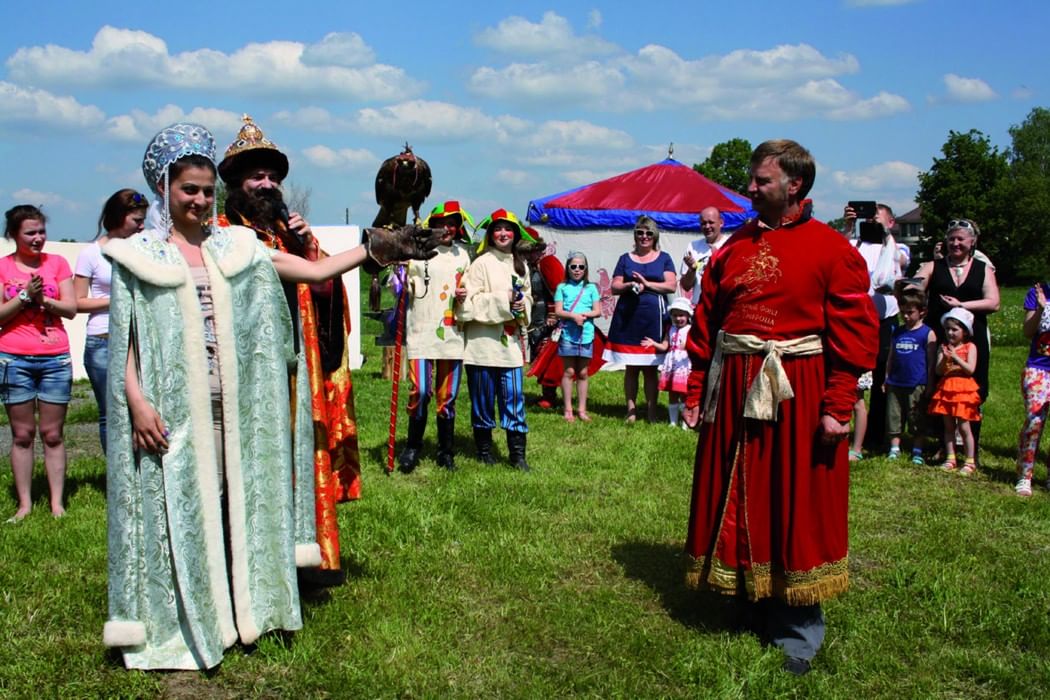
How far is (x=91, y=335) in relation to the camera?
6211 mm

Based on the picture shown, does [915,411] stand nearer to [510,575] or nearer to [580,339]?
[580,339]

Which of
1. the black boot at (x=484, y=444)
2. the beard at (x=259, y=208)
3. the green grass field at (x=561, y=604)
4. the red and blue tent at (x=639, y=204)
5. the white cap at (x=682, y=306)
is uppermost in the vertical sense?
the red and blue tent at (x=639, y=204)

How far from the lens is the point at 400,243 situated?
3.93m

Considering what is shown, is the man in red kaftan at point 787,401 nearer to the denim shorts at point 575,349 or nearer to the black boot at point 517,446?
the black boot at point 517,446

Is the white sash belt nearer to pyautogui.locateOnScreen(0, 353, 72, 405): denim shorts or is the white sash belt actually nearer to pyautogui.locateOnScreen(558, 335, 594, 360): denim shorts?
pyautogui.locateOnScreen(0, 353, 72, 405): denim shorts

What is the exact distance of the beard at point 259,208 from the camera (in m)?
4.27

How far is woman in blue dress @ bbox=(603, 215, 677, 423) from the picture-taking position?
9.64 metres

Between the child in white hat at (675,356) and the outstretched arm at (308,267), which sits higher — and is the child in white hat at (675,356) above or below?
below

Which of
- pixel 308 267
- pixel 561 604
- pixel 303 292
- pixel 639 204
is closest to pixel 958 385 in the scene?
pixel 561 604

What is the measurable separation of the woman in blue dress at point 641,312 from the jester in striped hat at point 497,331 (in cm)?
242

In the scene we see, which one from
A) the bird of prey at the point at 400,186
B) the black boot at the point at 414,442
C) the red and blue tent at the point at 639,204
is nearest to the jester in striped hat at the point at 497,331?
the black boot at the point at 414,442

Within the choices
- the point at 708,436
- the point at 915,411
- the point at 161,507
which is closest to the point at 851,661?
the point at 708,436

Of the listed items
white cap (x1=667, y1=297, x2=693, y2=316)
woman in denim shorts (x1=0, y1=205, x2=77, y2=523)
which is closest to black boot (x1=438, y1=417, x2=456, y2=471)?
woman in denim shorts (x1=0, y1=205, x2=77, y2=523)

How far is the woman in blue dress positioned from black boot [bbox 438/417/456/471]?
2.78m
